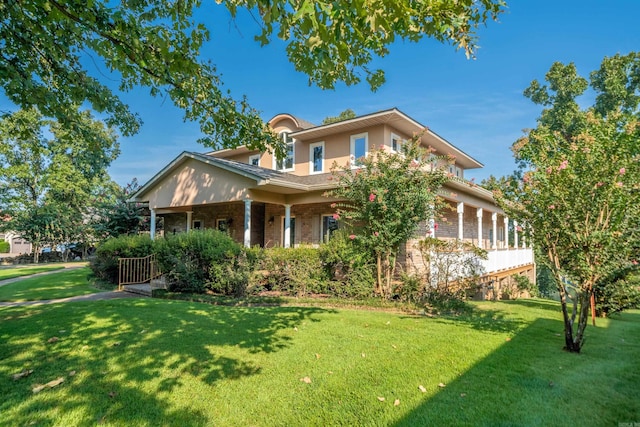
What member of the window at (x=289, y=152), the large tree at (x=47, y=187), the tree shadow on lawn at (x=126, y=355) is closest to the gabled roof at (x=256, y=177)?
the window at (x=289, y=152)

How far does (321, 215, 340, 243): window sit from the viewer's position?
46.1ft

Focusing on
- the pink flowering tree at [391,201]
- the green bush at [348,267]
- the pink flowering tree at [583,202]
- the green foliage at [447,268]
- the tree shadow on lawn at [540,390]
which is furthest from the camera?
the green bush at [348,267]

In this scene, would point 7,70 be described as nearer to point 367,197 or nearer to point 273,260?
point 273,260

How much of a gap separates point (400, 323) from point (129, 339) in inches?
199

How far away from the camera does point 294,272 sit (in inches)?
406

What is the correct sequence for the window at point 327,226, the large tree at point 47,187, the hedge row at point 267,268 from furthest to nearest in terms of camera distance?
the large tree at point 47,187 < the window at point 327,226 < the hedge row at point 267,268

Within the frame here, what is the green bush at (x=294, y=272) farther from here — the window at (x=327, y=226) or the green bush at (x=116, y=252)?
the green bush at (x=116, y=252)

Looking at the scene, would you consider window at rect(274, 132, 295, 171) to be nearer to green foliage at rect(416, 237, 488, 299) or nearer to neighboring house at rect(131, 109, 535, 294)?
neighboring house at rect(131, 109, 535, 294)

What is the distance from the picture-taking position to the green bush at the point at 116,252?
13.3 meters

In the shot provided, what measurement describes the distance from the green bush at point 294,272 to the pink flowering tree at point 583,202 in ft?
19.6

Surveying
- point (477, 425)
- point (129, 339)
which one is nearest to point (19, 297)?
point (129, 339)

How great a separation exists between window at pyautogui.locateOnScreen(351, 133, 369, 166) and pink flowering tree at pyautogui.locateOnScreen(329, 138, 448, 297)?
3420 mm

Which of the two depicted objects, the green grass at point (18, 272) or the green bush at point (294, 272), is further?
the green grass at point (18, 272)

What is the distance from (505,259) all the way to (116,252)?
A: 18.3 meters
